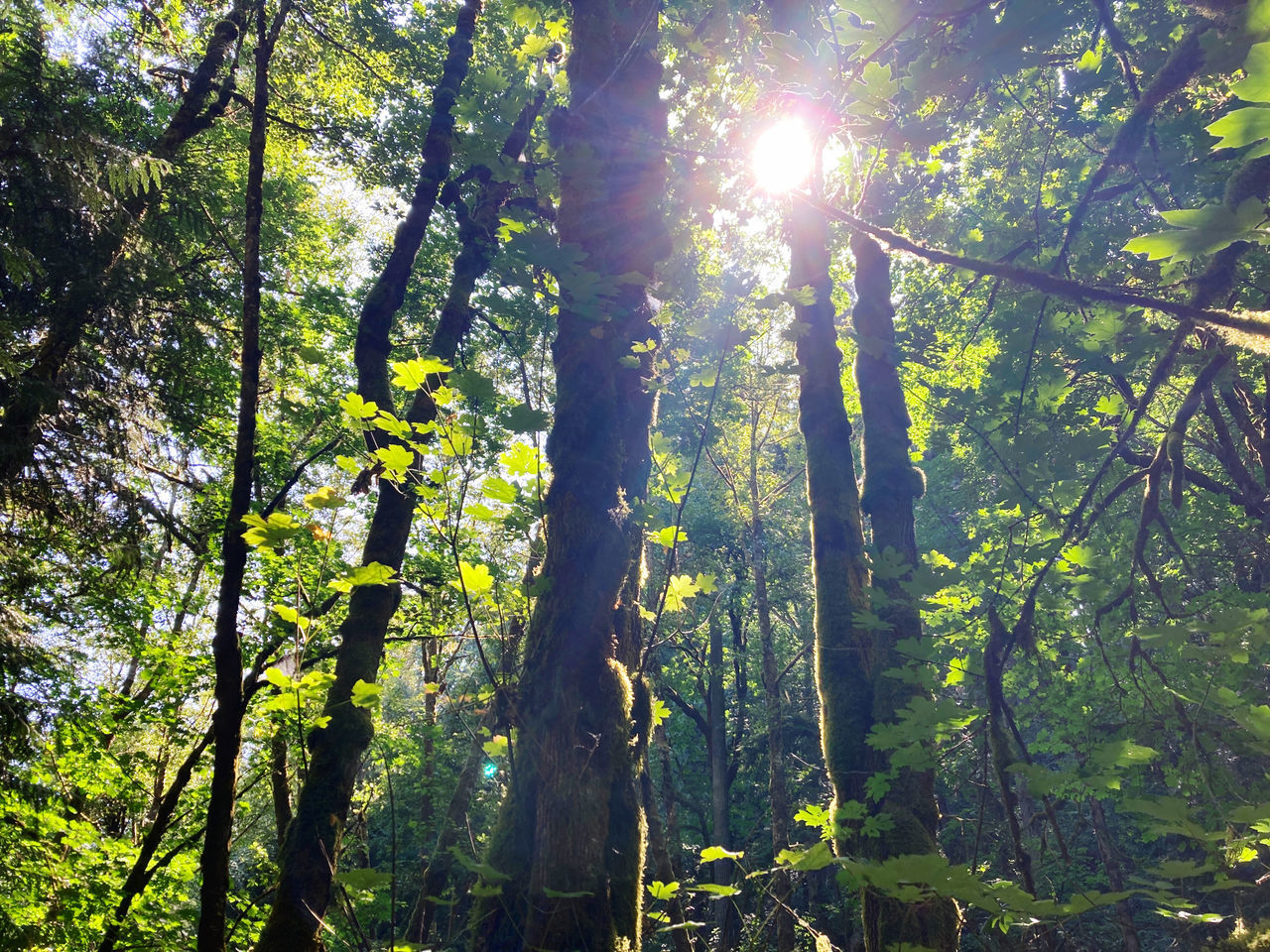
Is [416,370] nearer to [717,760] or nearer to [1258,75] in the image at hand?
[1258,75]

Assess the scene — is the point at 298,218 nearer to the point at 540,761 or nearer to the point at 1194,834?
the point at 540,761

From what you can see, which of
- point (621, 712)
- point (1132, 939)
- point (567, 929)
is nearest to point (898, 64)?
point (621, 712)

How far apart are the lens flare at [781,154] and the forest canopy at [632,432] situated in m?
0.02

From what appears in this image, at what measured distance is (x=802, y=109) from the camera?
1780 mm

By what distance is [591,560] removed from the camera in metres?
2.49

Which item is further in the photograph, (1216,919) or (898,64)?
(898,64)

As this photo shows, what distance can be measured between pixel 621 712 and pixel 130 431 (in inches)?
205

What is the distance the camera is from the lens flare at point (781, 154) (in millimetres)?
1867

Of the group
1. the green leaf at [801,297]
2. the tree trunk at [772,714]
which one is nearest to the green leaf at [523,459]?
the green leaf at [801,297]

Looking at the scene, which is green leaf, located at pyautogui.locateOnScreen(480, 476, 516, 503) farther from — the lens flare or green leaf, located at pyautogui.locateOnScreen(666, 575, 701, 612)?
the lens flare

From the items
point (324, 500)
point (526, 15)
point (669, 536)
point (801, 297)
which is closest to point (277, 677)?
point (324, 500)

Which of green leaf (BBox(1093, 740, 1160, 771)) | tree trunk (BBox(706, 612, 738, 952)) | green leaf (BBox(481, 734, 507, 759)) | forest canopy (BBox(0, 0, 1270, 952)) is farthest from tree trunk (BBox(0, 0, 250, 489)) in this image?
tree trunk (BBox(706, 612, 738, 952))

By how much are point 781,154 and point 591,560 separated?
1.57 m

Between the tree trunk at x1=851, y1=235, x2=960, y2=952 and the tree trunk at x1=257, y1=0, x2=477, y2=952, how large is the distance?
2648 mm
